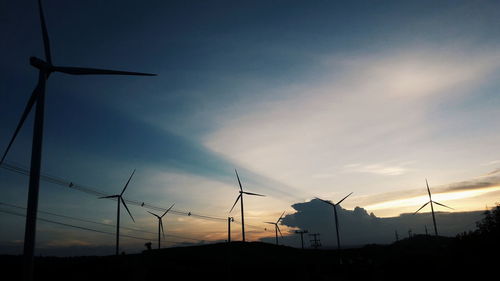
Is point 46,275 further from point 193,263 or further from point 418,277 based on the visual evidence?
point 418,277

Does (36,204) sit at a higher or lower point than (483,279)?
higher

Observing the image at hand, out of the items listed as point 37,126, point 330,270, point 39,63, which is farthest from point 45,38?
point 330,270

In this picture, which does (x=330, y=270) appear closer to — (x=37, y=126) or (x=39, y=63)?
(x=37, y=126)

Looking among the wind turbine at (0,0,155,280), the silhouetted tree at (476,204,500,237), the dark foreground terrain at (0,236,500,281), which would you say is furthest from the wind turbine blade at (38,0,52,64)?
the silhouetted tree at (476,204,500,237)

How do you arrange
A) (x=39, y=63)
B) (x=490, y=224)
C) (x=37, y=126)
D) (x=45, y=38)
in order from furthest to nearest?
(x=490, y=224), (x=45, y=38), (x=39, y=63), (x=37, y=126)

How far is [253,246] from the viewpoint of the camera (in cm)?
19412

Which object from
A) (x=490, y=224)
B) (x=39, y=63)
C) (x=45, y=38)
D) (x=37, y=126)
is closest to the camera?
(x=37, y=126)

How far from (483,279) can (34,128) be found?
85.0m

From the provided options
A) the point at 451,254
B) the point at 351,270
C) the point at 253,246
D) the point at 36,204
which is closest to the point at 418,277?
the point at 451,254

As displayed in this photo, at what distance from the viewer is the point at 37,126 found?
35.7m

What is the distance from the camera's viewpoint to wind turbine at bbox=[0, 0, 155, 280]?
3184cm

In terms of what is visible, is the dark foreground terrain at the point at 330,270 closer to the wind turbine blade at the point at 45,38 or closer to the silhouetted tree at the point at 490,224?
the silhouetted tree at the point at 490,224

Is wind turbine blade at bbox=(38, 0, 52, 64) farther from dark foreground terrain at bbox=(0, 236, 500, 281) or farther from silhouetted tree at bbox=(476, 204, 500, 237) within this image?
silhouetted tree at bbox=(476, 204, 500, 237)

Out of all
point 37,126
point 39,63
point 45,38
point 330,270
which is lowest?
point 330,270
